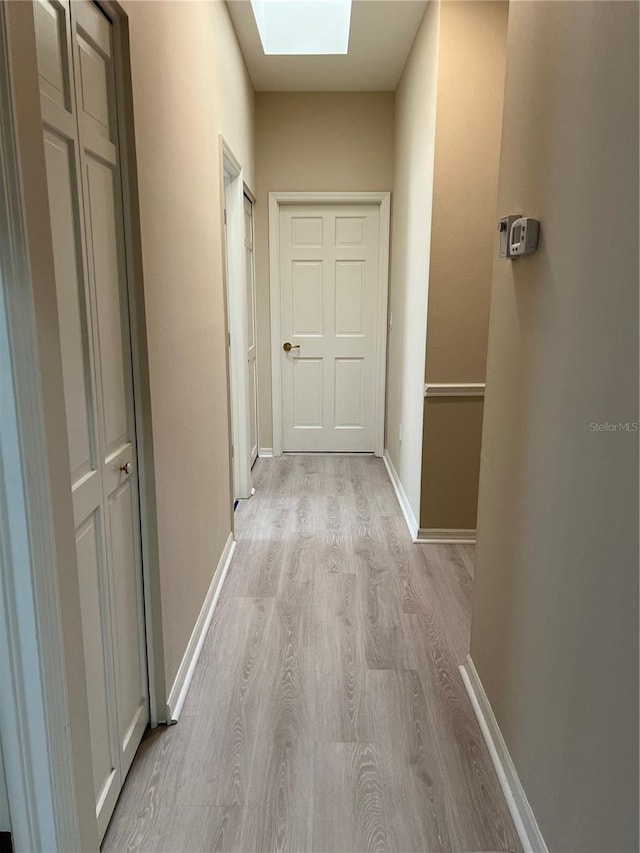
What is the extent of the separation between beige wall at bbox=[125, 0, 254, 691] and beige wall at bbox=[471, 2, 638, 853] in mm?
1010

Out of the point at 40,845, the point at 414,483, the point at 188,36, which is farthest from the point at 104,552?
the point at 414,483

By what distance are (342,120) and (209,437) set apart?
300 centimetres

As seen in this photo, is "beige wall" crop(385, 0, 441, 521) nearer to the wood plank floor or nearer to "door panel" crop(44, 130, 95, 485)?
the wood plank floor

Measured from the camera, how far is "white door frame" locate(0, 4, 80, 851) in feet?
3.01

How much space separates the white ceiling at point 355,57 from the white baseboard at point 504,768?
10.4ft

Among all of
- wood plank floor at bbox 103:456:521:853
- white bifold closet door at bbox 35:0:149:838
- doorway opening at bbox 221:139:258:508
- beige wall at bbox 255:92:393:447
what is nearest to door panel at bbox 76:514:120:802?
white bifold closet door at bbox 35:0:149:838

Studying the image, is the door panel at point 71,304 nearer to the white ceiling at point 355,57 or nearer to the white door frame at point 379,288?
the white ceiling at point 355,57

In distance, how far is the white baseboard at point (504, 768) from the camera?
55.7 inches

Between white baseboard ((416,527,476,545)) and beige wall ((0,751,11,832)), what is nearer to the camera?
beige wall ((0,751,11,832))

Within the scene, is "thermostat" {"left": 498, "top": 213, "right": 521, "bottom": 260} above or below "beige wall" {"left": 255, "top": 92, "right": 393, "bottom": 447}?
below

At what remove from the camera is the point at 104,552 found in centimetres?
145

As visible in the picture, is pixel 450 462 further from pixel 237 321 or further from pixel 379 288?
pixel 379 288

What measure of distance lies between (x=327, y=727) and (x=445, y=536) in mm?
1574

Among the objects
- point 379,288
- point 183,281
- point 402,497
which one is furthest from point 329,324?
point 183,281
